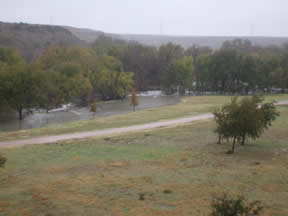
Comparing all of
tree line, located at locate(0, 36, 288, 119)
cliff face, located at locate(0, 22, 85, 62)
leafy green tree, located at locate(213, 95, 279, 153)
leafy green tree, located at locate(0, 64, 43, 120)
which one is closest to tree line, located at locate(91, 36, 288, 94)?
tree line, located at locate(0, 36, 288, 119)

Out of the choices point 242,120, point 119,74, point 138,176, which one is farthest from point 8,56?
point 138,176

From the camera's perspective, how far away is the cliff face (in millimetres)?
118619

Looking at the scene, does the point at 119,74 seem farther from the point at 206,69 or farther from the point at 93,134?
the point at 93,134

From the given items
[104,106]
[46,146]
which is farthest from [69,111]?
[46,146]

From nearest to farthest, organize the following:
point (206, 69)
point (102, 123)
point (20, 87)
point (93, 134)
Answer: point (93, 134) → point (102, 123) → point (20, 87) → point (206, 69)

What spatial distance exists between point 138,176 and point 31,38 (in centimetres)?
14133

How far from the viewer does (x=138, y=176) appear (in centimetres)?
1719

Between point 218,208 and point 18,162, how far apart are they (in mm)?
16421

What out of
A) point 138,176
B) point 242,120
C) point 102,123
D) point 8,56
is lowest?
point 102,123

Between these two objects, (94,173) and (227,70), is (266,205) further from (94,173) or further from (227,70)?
(227,70)

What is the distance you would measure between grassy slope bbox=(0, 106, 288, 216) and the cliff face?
300 feet

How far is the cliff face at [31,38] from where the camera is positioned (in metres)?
119

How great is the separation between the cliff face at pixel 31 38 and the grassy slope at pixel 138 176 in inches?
3594

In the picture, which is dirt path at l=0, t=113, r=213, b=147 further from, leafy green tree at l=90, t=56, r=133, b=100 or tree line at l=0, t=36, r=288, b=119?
leafy green tree at l=90, t=56, r=133, b=100
